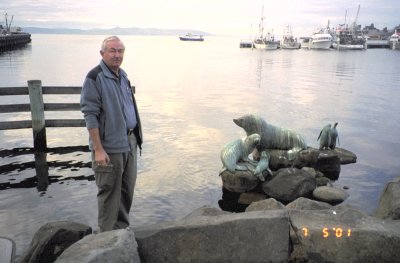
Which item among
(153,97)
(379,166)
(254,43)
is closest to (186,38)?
(254,43)

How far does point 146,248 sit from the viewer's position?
4219mm

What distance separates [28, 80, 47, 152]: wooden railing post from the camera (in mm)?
9562

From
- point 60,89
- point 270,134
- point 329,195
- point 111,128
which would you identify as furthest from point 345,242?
point 60,89

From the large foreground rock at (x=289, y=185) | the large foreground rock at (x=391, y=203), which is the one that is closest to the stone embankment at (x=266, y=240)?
the large foreground rock at (x=391, y=203)

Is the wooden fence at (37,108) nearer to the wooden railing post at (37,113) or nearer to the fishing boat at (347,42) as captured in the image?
the wooden railing post at (37,113)

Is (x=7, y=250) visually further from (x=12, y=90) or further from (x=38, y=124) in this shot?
(x=12, y=90)

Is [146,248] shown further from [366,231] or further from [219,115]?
[219,115]

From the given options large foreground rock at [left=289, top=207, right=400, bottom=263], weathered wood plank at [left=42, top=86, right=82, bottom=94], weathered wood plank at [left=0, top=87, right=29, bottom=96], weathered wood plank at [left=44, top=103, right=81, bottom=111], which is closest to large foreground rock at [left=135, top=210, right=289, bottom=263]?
large foreground rock at [left=289, top=207, right=400, bottom=263]

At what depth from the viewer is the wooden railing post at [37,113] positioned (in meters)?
9.56

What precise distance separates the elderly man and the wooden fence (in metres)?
5.40

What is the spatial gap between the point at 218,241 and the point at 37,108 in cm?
716

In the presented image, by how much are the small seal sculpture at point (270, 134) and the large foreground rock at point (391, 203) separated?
297 centimetres

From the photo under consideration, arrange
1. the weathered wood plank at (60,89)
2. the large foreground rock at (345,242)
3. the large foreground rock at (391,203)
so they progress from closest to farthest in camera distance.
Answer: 1. the large foreground rock at (345,242)
2. the large foreground rock at (391,203)
3. the weathered wood plank at (60,89)

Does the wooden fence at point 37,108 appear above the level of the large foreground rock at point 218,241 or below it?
above
